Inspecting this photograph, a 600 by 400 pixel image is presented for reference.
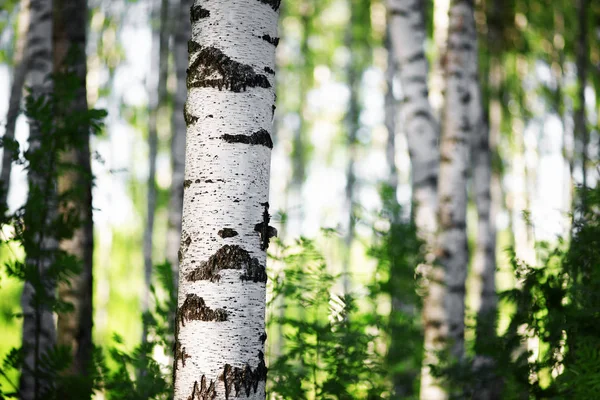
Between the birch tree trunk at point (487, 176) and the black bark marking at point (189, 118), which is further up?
the birch tree trunk at point (487, 176)

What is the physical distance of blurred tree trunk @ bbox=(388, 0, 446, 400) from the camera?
4926 mm

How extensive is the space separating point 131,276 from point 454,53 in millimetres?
22245

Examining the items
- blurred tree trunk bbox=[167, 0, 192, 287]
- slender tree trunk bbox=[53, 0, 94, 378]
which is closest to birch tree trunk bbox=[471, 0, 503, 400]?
blurred tree trunk bbox=[167, 0, 192, 287]

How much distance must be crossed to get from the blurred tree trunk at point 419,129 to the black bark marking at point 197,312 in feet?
10.6

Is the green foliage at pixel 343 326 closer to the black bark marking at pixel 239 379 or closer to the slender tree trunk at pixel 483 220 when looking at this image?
the black bark marking at pixel 239 379

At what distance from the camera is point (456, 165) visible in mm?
5340

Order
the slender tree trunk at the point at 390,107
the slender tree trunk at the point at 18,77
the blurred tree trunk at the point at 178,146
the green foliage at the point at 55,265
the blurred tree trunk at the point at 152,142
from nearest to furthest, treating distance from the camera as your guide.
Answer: the green foliage at the point at 55,265
the slender tree trunk at the point at 18,77
the blurred tree trunk at the point at 178,146
the blurred tree trunk at the point at 152,142
the slender tree trunk at the point at 390,107

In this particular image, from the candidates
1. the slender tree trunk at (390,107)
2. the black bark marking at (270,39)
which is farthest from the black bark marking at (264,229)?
the slender tree trunk at (390,107)

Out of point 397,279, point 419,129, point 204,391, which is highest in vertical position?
point 419,129

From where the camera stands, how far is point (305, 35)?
14.4 metres

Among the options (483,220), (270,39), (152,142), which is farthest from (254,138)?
(152,142)

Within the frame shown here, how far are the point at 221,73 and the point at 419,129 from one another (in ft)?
12.1

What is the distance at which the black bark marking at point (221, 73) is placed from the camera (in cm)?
204

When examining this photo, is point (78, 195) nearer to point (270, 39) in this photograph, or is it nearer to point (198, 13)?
point (198, 13)
